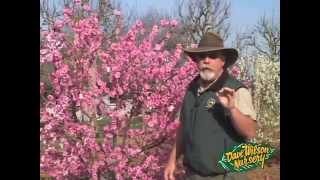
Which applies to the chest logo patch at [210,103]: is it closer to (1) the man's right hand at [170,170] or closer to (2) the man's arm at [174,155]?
(2) the man's arm at [174,155]

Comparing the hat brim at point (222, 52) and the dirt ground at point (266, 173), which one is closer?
A: the hat brim at point (222, 52)

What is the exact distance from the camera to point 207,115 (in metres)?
4.11

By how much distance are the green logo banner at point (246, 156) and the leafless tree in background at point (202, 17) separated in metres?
0.91

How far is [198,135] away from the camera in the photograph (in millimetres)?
4109

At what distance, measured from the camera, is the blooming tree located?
3824 millimetres

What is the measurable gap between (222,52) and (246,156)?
0.88 m

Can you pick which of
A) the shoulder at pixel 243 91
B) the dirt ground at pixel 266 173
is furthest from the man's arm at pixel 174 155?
the dirt ground at pixel 266 173

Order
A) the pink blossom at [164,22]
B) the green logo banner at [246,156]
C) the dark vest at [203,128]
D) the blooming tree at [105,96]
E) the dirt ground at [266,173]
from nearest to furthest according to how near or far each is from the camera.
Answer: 1. the blooming tree at [105,96]
2. the pink blossom at [164,22]
3. the dark vest at [203,128]
4. the green logo banner at [246,156]
5. the dirt ground at [266,173]

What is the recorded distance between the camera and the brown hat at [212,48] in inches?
161

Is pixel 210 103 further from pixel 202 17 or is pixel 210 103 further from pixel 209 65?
pixel 202 17
